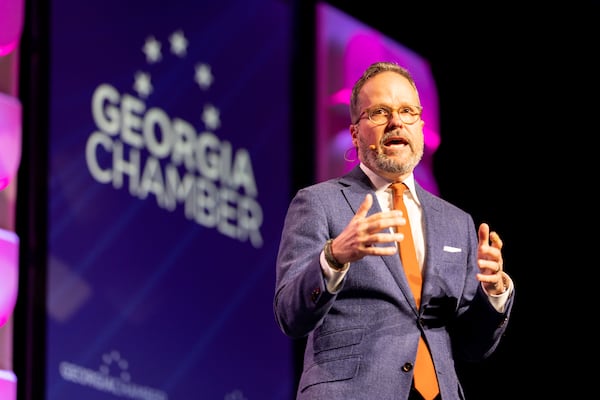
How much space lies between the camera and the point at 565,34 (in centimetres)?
549

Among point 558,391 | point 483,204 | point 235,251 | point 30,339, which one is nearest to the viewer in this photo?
point 30,339

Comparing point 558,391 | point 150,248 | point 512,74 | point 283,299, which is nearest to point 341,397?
point 283,299

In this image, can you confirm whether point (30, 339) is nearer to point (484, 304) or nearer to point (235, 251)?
point (235, 251)

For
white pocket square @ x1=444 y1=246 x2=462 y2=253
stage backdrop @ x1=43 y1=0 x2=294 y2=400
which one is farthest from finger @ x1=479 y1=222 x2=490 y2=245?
stage backdrop @ x1=43 y1=0 x2=294 y2=400

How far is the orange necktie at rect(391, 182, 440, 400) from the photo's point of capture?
7.05ft

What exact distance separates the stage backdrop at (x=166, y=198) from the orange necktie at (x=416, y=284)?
5.69 ft

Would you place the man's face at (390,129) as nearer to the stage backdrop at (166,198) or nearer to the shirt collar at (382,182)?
the shirt collar at (382,182)

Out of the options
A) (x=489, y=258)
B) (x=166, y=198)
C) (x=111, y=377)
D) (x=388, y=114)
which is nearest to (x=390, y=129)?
(x=388, y=114)

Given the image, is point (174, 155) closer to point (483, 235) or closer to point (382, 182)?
point (382, 182)

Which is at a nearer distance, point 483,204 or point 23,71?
point 23,71

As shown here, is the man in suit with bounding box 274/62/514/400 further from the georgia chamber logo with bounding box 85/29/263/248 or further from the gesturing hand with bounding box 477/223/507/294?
the georgia chamber logo with bounding box 85/29/263/248

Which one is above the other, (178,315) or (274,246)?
(274,246)

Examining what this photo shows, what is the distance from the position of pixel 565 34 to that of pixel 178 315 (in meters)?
2.54

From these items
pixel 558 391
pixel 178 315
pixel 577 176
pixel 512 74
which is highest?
pixel 512 74
